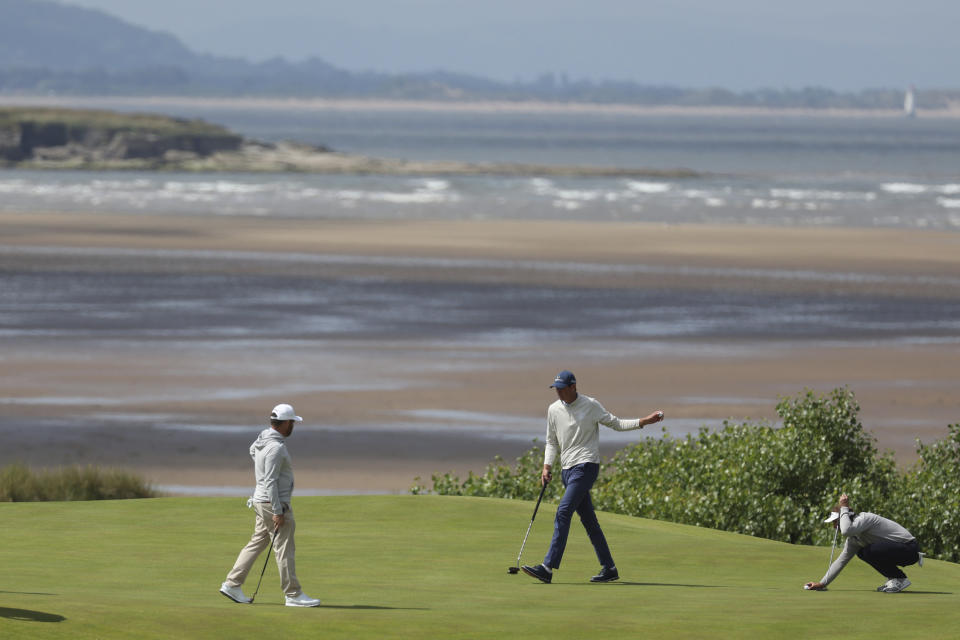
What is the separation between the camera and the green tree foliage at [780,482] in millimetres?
22109

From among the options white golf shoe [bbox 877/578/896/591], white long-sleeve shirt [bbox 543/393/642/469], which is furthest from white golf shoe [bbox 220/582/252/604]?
white golf shoe [bbox 877/578/896/591]

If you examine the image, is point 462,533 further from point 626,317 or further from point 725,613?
point 626,317

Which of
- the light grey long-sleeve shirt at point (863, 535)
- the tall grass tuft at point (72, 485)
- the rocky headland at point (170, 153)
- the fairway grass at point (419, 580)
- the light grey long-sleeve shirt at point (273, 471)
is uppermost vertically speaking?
the light grey long-sleeve shirt at point (273, 471)

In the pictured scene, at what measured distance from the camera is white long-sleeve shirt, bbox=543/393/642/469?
15.8 m

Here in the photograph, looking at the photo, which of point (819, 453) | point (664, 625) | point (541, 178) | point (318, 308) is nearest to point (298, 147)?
point (541, 178)

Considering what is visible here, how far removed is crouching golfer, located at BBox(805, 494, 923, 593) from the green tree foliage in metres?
5.42

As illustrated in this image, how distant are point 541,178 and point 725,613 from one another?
4758 inches

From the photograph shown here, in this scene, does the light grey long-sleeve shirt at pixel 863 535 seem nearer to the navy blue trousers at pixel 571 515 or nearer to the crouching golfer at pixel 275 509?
the navy blue trousers at pixel 571 515

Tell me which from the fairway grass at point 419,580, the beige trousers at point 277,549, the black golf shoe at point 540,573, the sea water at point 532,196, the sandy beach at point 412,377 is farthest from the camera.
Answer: the sea water at point 532,196

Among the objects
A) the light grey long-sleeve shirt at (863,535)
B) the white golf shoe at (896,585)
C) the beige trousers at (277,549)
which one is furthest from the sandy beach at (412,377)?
the beige trousers at (277,549)

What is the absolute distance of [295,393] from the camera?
36219 millimetres

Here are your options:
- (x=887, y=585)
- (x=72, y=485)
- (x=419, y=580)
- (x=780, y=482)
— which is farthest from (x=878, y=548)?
(x=72, y=485)

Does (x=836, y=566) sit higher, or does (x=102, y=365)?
(x=836, y=566)

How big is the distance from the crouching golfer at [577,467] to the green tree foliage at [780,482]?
652 centimetres
